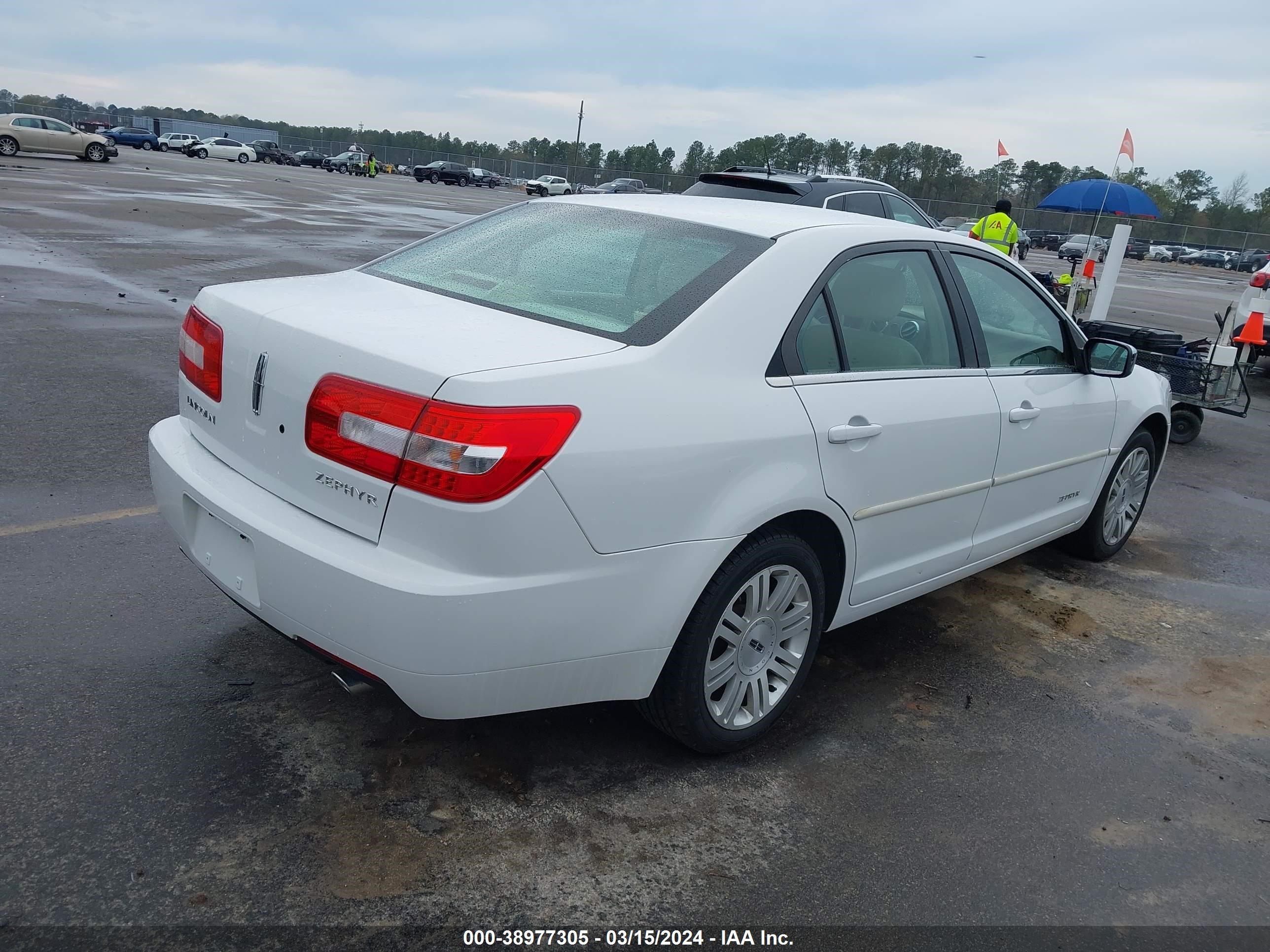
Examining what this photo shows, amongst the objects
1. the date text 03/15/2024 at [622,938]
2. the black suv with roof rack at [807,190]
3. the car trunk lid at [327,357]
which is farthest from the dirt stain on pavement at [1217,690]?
the black suv with roof rack at [807,190]

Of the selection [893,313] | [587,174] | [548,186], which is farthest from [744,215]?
[587,174]

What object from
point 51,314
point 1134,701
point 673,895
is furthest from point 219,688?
point 51,314

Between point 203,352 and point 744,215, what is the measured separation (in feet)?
6.10

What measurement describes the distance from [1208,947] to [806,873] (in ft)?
3.37

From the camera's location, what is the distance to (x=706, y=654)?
2.98 m

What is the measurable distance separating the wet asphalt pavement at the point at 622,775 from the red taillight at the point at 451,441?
98cm

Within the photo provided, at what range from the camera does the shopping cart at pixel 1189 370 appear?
840 cm

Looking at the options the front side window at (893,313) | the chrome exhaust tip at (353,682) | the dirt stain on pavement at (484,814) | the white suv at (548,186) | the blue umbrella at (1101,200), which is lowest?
the dirt stain on pavement at (484,814)

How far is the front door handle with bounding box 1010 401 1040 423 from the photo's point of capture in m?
4.02

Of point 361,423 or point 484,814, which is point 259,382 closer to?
point 361,423

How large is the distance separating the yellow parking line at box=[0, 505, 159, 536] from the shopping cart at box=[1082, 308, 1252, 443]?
7140 mm

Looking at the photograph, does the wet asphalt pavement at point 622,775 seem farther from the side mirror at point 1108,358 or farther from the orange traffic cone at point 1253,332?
the orange traffic cone at point 1253,332

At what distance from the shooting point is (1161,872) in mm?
2918

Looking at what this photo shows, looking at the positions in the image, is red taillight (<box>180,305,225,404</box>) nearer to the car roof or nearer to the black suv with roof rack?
the car roof
